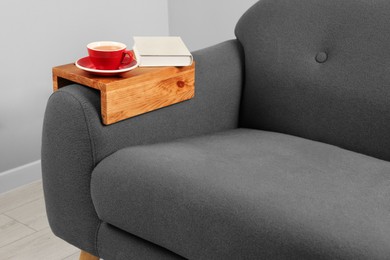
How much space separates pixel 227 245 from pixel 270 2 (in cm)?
97

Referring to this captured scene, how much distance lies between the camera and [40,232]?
7.59ft

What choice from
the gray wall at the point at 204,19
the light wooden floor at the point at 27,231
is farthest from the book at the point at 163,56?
the gray wall at the point at 204,19

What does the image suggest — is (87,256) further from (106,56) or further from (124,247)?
(106,56)

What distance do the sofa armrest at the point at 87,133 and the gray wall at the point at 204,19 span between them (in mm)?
1090

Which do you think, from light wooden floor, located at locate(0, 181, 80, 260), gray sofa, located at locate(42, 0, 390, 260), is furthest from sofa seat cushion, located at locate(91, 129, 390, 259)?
light wooden floor, located at locate(0, 181, 80, 260)

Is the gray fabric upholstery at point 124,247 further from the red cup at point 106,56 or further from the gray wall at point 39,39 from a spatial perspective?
the gray wall at point 39,39

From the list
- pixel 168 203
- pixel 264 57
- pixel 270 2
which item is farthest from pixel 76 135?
pixel 270 2

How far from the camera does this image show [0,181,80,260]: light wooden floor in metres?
2.17

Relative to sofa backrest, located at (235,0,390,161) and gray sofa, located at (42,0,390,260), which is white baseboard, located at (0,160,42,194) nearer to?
gray sofa, located at (42,0,390,260)

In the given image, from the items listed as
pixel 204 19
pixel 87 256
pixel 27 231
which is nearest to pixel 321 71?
pixel 87 256

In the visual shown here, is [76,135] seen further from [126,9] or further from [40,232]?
[126,9]

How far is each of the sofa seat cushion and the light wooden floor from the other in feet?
1.88

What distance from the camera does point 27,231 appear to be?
232 centimetres

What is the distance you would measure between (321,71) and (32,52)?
1.27m
